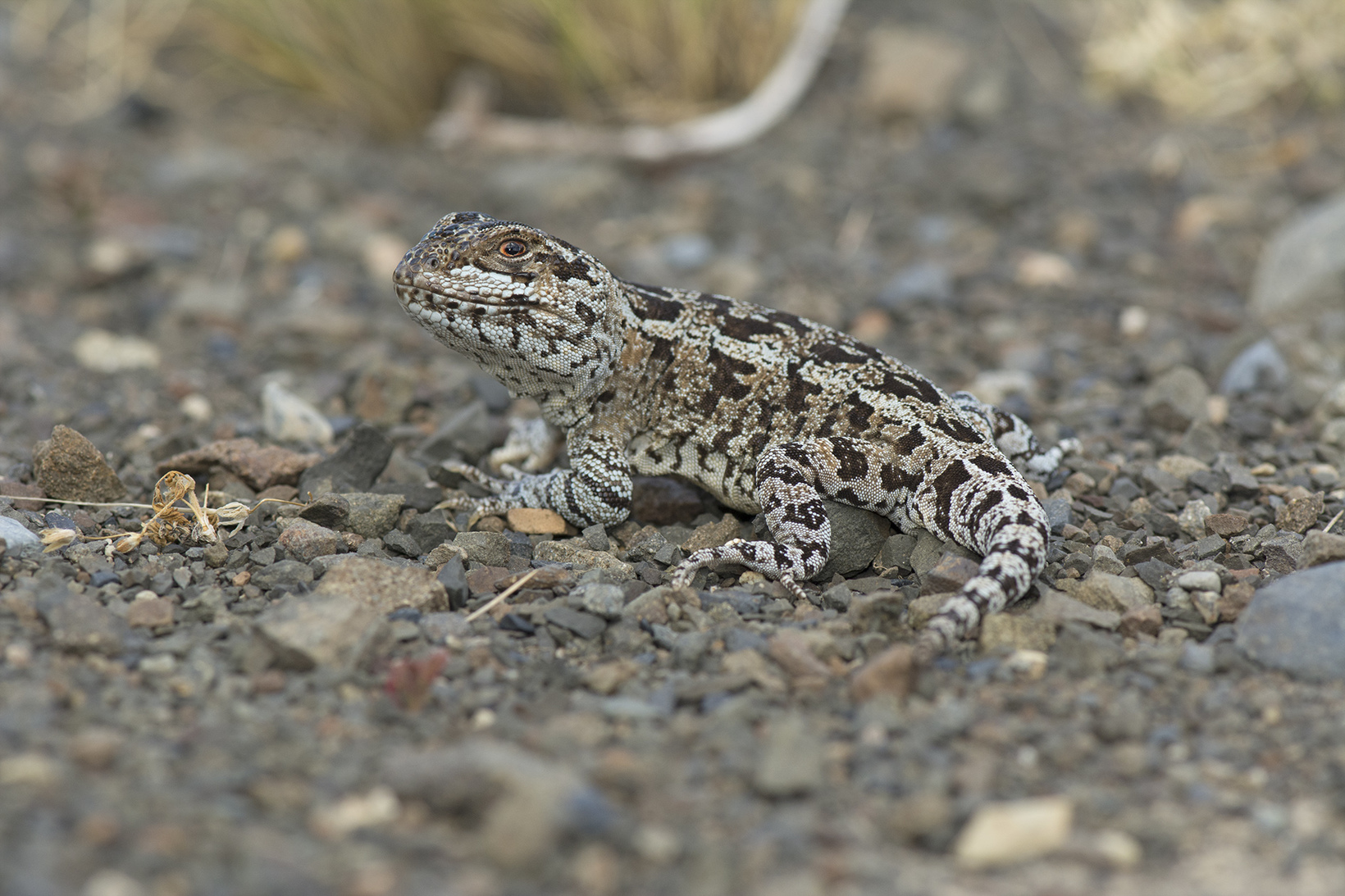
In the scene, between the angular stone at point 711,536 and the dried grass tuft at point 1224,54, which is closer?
the angular stone at point 711,536

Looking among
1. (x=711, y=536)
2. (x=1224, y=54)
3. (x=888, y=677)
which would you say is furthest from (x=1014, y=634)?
(x=1224, y=54)

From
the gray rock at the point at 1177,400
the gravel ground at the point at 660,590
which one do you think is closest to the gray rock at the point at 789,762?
the gravel ground at the point at 660,590

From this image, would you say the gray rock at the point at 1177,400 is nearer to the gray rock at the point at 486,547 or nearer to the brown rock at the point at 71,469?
the gray rock at the point at 486,547

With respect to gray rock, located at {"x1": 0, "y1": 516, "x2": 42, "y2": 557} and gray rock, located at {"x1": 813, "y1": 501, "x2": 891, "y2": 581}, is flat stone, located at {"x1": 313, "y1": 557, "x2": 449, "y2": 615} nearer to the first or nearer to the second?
gray rock, located at {"x1": 0, "y1": 516, "x2": 42, "y2": 557}

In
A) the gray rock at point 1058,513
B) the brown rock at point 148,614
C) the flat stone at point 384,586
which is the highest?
the gray rock at point 1058,513

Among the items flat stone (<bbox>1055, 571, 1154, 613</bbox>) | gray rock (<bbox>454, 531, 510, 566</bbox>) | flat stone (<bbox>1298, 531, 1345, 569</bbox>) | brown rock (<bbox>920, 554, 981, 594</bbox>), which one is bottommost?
gray rock (<bbox>454, 531, 510, 566</bbox>)

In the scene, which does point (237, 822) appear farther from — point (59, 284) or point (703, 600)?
point (59, 284)

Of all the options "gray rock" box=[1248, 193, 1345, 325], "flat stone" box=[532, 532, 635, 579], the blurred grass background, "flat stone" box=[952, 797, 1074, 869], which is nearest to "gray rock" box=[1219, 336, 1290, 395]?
"gray rock" box=[1248, 193, 1345, 325]
